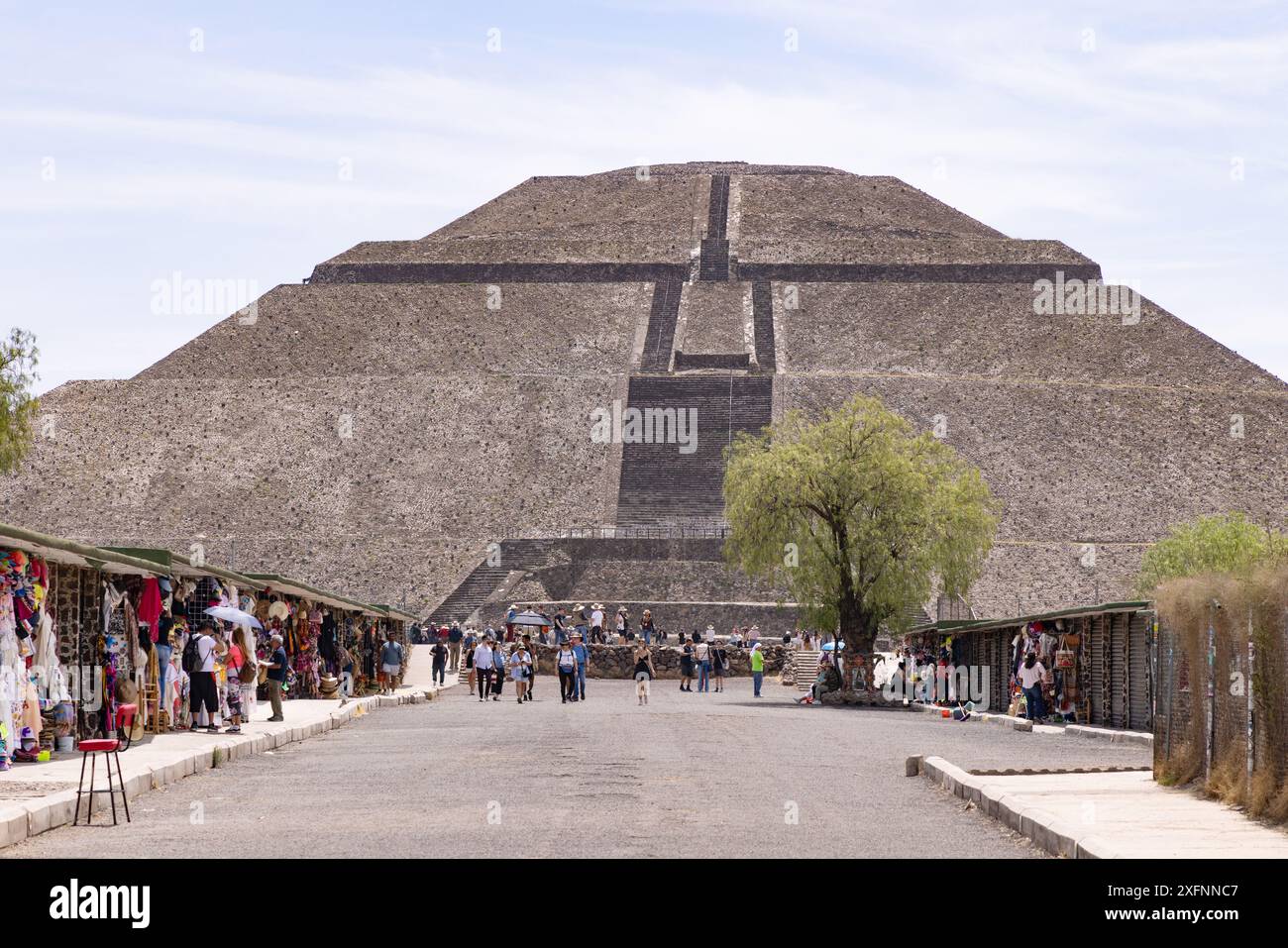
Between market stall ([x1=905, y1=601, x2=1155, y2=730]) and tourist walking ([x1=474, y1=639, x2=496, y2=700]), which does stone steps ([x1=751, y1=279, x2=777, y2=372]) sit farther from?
market stall ([x1=905, y1=601, x2=1155, y2=730])

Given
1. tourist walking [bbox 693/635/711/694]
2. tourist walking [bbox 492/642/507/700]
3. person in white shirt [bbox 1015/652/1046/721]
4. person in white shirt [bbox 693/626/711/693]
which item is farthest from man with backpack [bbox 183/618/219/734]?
person in white shirt [bbox 693/626/711/693]

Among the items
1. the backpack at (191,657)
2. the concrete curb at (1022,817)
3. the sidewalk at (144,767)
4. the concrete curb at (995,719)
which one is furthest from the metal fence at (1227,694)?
the concrete curb at (995,719)

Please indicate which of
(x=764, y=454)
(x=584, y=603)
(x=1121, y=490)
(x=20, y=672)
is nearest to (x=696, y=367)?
(x=1121, y=490)

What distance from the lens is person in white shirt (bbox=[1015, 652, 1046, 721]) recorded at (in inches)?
1244

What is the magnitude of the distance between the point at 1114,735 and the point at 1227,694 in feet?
40.2

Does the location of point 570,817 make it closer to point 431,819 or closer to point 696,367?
point 431,819

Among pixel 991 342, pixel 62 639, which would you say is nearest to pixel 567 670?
pixel 62 639

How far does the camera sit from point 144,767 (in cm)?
1764

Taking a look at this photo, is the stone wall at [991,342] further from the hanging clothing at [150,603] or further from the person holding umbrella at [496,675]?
the hanging clothing at [150,603]

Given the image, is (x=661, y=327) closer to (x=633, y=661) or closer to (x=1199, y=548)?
(x=1199, y=548)

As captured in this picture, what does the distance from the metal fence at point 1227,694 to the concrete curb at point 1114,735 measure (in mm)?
8578

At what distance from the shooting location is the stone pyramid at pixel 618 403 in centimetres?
7125

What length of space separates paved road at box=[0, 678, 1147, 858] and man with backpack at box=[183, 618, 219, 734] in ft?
4.26
